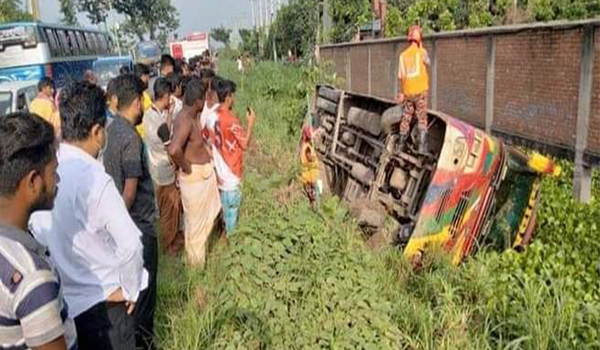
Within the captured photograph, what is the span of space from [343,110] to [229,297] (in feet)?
15.0

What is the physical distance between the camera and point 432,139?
5965 millimetres

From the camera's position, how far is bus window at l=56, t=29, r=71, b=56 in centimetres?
2118

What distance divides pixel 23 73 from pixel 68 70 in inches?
127

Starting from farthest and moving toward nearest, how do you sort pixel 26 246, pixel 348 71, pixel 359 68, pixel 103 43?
pixel 103 43
pixel 348 71
pixel 359 68
pixel 26 246

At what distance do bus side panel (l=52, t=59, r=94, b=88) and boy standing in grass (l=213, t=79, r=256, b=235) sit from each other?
14229 millimetres

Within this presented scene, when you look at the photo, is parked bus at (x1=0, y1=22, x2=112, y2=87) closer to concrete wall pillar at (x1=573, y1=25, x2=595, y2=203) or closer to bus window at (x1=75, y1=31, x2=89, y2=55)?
bus window at (x1=75, y1=31, x2=89, y2=55)

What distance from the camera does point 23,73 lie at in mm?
18297

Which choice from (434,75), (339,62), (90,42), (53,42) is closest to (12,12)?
(90,42)

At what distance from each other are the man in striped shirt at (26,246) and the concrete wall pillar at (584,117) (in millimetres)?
6159

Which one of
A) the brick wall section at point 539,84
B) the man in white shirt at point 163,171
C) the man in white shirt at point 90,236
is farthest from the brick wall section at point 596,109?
the man in white shirt at point 90,236

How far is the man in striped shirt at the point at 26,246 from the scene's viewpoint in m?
1.57

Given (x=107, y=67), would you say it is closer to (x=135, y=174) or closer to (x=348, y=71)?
(x=348, y=71)

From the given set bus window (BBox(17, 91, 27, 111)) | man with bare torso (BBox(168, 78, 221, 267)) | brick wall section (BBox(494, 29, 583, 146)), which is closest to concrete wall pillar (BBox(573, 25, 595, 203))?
brick wall section (BBox(494, 29, 583, 146))

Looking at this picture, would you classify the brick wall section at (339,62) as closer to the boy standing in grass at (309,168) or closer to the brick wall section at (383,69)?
the brick wall section at (383,69)
